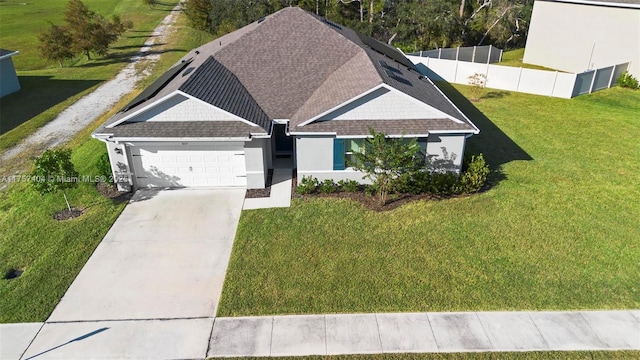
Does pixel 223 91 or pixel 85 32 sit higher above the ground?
pixel 85 32

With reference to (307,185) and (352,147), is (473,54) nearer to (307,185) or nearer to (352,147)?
(352,147)

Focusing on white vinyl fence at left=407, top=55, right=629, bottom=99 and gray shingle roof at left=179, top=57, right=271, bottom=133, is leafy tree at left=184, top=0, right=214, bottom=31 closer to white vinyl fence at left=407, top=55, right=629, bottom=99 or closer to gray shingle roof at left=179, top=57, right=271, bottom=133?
white vinyl fence at left=407, top=55, right=629, bottom=99

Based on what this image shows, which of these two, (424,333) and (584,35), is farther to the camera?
(584,35)

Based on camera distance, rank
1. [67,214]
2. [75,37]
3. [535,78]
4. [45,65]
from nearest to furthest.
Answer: [67,214] < [535,78] < [75,37] < [45,65]

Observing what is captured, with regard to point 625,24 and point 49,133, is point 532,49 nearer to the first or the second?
point 625,24

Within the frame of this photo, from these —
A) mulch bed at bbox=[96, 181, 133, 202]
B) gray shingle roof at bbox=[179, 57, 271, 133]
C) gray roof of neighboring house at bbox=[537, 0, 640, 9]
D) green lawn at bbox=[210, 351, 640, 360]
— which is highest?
gray roof of neighboring house at bbox=[537, 0, 640, 9]

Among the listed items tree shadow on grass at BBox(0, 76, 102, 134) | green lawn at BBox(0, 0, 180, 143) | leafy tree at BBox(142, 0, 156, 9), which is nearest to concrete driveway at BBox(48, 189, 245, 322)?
green lawn at BBox(0, 0, 180, 143)

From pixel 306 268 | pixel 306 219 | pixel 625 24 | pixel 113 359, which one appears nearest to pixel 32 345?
pixel 113 359

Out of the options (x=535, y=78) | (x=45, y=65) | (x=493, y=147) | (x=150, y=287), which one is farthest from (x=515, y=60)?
(x=45, y=65)
